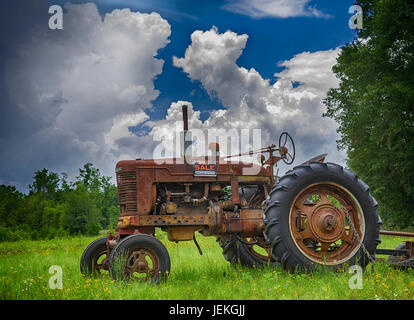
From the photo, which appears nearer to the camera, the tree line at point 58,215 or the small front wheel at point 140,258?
the small front wheel at point 140,258

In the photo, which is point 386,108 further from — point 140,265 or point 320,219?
point 140,265

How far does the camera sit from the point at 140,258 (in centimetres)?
→ 438

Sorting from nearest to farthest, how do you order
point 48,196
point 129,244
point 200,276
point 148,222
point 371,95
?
point 129,244 < point 148,222 < point 200,276 < point 371,95 < point 48,196

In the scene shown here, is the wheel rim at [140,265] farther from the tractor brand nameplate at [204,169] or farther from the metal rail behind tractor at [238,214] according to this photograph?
the tractor brand nameplate at [204,169]

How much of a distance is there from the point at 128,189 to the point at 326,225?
8.74 feet

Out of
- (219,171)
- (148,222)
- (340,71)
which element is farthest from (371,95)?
(148,222)

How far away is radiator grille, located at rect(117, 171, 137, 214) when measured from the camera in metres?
4.95

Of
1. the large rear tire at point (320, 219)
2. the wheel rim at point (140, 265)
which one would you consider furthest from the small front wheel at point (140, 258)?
the large rear tire at point (320, 219)

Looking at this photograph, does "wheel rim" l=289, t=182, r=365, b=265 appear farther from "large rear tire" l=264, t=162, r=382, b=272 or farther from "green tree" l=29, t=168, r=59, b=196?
"green tree" l=29, t=168, r=59, b=196

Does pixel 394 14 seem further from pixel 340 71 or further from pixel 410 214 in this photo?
pixel 410 214

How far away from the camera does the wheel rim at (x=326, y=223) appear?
181 inches
